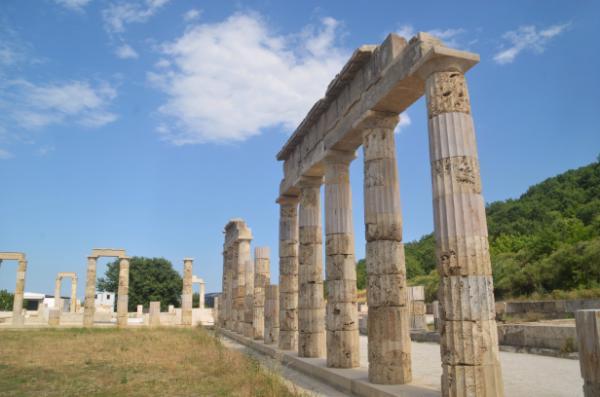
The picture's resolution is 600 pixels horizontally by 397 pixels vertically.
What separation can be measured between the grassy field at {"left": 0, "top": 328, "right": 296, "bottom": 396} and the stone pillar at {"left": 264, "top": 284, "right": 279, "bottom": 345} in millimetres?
2084

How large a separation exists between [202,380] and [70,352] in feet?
28.0

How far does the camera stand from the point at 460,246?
24.4 feet

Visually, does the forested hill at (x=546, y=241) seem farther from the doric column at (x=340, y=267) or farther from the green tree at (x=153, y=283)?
the green tree at (x=153, y=283)

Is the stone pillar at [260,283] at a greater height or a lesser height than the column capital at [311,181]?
lesser

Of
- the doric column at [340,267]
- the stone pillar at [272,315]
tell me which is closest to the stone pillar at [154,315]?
the stone pillar at [272,315]

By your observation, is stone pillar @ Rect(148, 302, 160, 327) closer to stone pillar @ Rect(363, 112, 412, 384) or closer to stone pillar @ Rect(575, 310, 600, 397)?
stone pillar @ Rect(363, 112, 412, 384)

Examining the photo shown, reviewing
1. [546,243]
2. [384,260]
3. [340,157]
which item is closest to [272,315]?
[340,157]

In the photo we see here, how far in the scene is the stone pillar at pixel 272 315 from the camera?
18969 millimetres

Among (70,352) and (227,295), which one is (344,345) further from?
(227,295)

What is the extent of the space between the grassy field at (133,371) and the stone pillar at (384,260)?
203 centimetres

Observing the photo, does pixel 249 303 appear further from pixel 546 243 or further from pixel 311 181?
pixel 546 243

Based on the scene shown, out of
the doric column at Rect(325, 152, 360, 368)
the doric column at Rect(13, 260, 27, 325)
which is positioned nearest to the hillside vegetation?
the doric column at Rect(325, 152, 360, 368)

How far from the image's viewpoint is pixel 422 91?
9719 mm

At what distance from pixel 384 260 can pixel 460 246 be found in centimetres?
272
